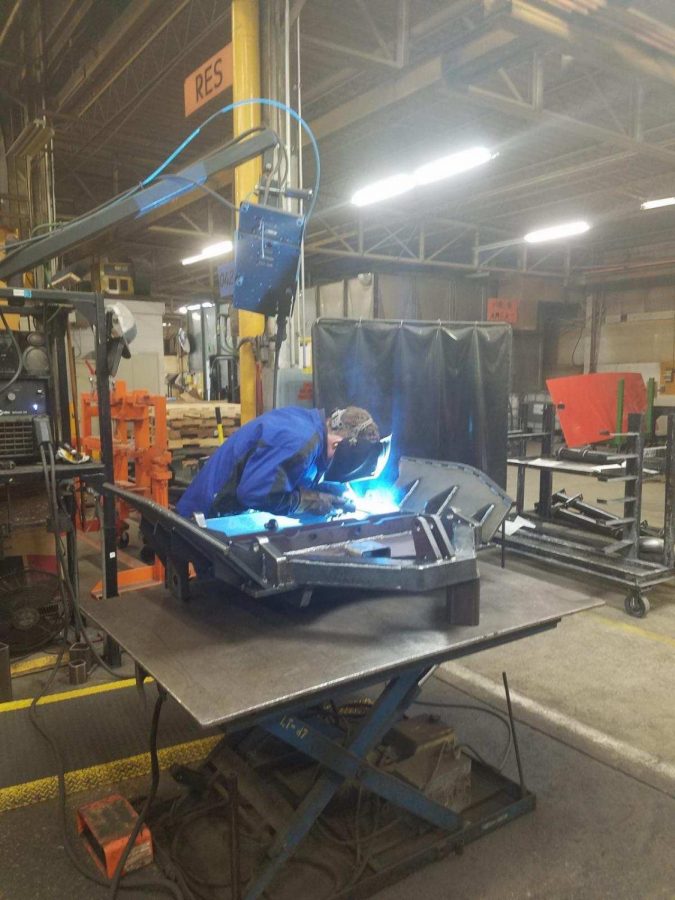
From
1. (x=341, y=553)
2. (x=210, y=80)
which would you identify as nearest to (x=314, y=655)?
(x=341, y=553)

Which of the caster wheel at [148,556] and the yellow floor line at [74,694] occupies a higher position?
the caster wheel at [148,556]

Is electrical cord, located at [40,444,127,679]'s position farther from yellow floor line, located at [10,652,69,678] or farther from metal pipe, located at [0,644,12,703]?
metal pipe, located at [0,644,12,703]

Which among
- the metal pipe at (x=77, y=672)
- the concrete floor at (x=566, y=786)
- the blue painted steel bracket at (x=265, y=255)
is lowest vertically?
the concrete floor at (x=566, y=786)

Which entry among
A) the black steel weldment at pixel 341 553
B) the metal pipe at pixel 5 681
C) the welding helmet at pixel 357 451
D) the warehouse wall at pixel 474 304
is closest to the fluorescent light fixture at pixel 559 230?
the warehouse wall at pixel 474 304

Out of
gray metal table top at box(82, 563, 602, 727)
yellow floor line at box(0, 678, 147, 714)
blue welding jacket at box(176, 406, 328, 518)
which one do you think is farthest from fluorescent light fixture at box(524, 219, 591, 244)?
yellow floor line at box(0, 678, 147, 714)

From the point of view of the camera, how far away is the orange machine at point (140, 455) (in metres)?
4.84

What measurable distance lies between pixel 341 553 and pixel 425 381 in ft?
10.4

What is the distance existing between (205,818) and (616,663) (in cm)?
258

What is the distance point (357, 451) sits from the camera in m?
2.99

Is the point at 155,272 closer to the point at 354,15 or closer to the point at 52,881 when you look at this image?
the point at 354,15

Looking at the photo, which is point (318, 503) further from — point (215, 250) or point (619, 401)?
point (215, 250)

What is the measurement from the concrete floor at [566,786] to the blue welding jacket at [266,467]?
45.3 inches

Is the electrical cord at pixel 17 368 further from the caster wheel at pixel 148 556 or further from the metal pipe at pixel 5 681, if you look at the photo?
the caster wheel at pixel 148 556

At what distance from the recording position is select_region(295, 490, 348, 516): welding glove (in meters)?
2.78
